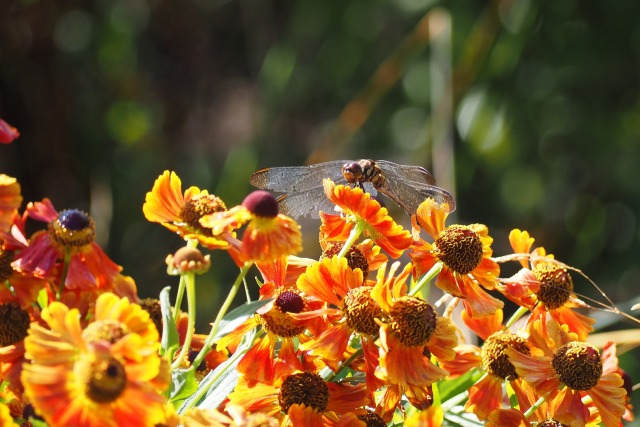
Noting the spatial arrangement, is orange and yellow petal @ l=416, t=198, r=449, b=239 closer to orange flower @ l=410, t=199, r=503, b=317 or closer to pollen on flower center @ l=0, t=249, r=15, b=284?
orange flower @ l=410, t=199, r=503, b=317

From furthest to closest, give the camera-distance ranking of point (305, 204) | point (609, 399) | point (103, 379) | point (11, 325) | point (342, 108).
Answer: point (342, 108) < point (305, 204) < point (609, 399) < point (11, 325) < point (103, 379)

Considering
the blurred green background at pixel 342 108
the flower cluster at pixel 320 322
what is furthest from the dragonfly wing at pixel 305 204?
the blurred green background at pixel 342 108

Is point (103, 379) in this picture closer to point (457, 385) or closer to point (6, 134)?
point (6, 134)

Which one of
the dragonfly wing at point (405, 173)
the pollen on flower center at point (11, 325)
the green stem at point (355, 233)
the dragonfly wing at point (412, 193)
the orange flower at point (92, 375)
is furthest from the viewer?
the dragonfly wing at point (405, 173)

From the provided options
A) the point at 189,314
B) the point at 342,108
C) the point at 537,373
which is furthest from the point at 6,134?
the point at 342,108

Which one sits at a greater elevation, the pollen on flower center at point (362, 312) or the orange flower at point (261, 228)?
the orange flower at point (261, 228)

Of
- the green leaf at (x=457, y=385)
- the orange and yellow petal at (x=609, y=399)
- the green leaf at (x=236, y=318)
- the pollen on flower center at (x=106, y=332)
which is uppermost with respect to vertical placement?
the pollen on flower center at (x=106, y=332)

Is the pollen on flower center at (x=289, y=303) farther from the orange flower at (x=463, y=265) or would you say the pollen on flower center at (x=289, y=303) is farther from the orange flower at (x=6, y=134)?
the orange flower at (x=6, y=134)
